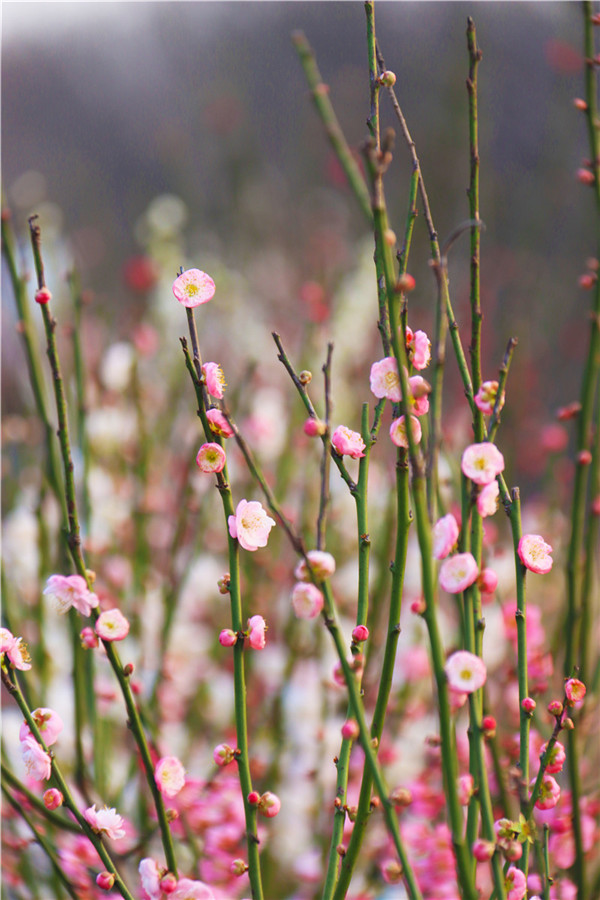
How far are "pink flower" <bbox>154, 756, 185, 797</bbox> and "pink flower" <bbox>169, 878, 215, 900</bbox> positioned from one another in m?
0.06

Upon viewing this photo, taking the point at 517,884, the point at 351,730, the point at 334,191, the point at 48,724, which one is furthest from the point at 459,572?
the point at 334,191

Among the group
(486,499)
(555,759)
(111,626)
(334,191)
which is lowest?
(555,759)

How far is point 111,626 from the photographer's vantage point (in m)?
0.56

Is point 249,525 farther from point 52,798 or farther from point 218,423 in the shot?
point 52,798

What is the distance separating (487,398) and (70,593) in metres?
0.34

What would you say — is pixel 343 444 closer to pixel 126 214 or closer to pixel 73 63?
pixel 126 214

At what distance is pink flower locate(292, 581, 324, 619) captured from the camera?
488 millimetres

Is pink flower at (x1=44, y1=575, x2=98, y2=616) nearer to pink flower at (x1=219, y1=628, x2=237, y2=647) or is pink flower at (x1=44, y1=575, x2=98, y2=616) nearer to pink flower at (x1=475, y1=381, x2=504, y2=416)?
pink flower at (x1=219, y1=628, x2=237, y2=647)

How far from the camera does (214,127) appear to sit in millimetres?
4090

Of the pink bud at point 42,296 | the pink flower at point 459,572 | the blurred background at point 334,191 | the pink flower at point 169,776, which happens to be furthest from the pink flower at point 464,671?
the blurred background at point 334,191

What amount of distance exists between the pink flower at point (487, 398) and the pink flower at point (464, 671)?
0.59 feet

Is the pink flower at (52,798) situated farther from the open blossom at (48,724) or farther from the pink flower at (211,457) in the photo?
the pink flower at (211,457)

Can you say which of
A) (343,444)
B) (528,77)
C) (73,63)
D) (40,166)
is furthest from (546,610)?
(73,63)

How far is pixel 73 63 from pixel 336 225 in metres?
5.51
